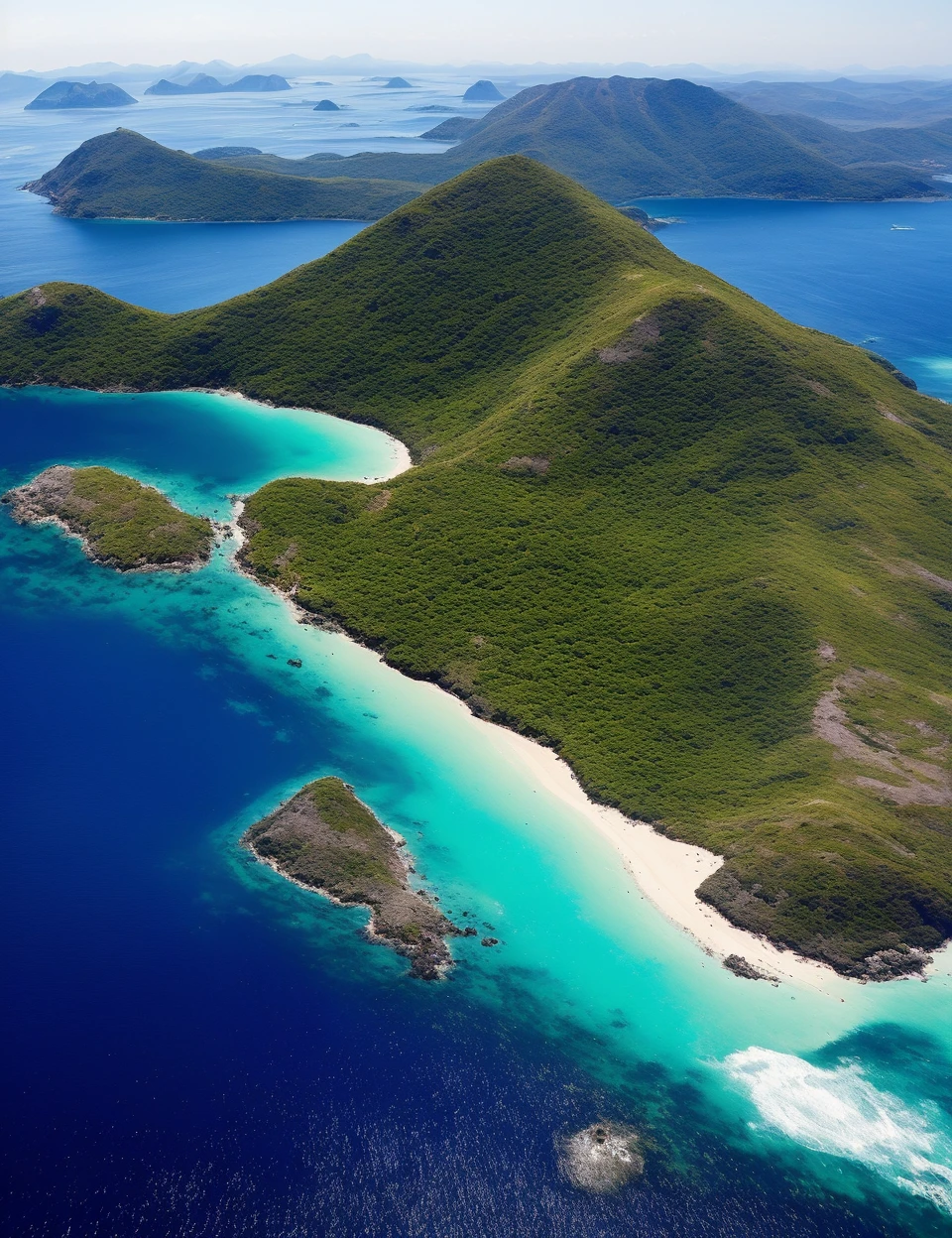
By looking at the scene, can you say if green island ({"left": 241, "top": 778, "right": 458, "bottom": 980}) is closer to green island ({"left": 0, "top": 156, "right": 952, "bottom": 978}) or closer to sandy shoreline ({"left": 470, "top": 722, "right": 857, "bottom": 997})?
sandy shoreline ({"left": 470, "top": 722, "right": 857, "bottom": 997})

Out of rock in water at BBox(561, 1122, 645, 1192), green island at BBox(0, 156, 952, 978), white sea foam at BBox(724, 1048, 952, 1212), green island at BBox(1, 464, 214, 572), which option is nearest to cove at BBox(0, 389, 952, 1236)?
white sea foam at BBox(724, 1048, 952, 1212)

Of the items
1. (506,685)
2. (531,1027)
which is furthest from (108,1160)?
(506,685)

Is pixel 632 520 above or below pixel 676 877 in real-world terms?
above

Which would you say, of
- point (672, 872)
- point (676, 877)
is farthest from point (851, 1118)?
point (672, 872)

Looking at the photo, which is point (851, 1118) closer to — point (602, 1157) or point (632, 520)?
point (602, 1157)

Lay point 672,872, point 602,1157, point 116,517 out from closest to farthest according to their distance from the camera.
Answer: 1. point 602,1157
2. point 672,872
3. point 116,517

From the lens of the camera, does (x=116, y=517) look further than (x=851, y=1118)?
Yes

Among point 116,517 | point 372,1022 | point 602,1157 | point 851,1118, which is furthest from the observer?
point 116,517
